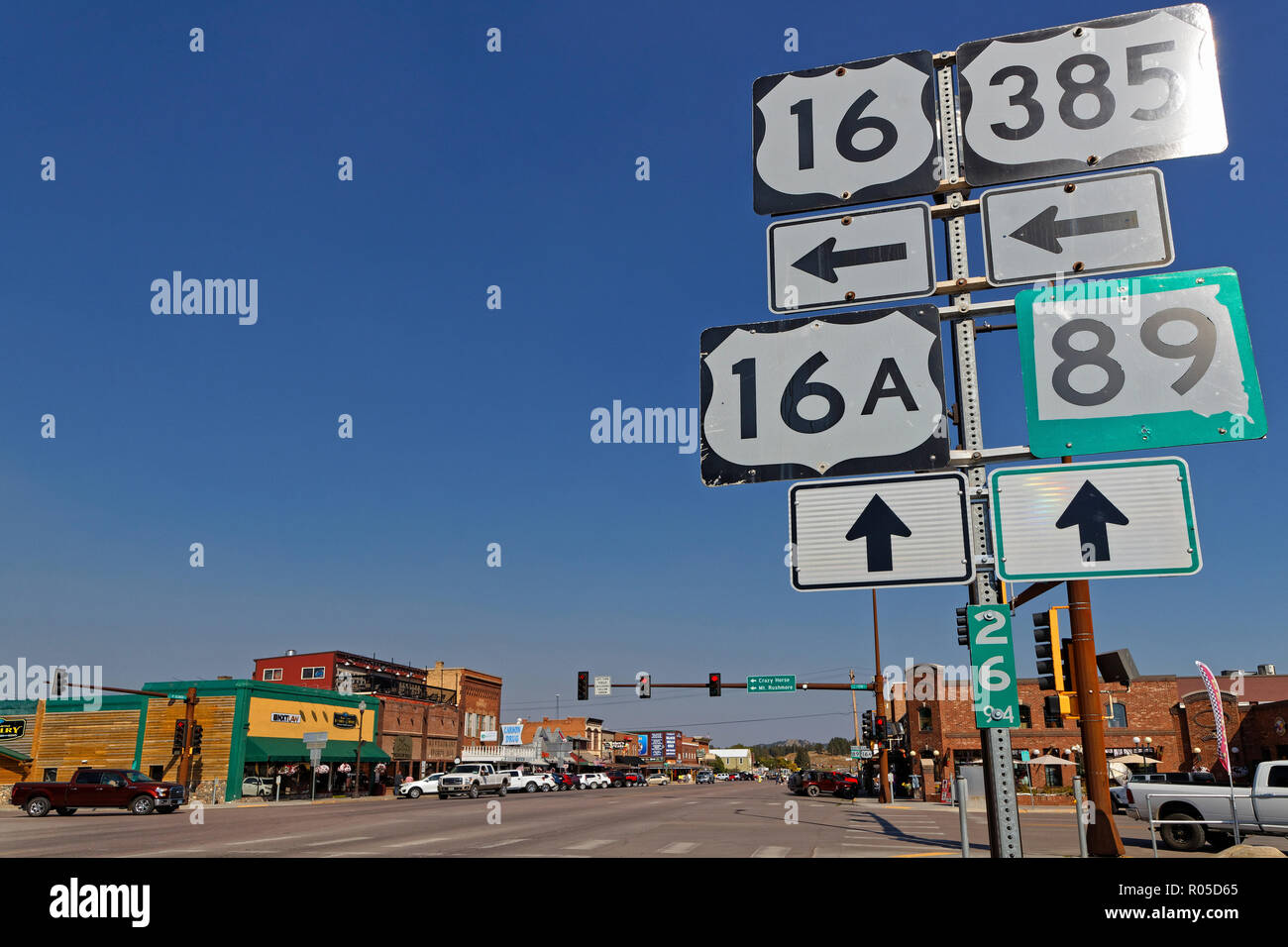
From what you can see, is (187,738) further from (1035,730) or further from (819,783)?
(1035,730)

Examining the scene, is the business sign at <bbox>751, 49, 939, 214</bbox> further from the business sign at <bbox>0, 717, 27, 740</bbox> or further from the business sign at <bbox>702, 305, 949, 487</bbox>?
the business sign at <bbox>0, 717, 27, 740</bbox>

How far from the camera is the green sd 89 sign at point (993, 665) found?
3.65m

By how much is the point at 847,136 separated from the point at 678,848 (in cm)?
1471

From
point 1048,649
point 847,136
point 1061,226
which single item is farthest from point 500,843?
point 1061,226

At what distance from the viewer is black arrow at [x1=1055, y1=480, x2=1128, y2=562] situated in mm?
3598

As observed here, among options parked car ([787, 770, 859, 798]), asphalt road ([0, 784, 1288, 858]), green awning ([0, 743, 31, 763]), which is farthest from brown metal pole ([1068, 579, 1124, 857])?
green awning ([0, 743, 31, 763])

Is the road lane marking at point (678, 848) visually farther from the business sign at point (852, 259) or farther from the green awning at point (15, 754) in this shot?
the green awning at point (15, 754)

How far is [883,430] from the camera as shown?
157 inches

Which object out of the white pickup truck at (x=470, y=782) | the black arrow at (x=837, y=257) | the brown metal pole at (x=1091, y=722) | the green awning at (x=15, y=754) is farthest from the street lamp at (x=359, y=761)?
the black arrow at (x=837, y=257)

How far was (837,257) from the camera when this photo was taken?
4535mm

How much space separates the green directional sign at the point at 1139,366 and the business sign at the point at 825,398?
449mm

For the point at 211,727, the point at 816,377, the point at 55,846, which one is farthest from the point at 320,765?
the point at 816,377
